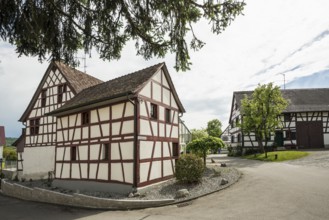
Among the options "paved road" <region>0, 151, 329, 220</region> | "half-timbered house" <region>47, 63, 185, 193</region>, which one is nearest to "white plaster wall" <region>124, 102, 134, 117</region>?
"half-timbered house" <region>47, 63, 185, 193</region>

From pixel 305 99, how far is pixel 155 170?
101 ft

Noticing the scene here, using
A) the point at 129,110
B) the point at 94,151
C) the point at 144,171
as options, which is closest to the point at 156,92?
the point at 129,110

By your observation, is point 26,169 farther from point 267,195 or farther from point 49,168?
point 267,195

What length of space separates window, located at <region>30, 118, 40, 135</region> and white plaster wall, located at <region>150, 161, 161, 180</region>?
15132mm

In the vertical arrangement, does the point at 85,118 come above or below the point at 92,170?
above

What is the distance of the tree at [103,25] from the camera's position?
6.11 metres

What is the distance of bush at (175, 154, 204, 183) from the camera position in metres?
14.4

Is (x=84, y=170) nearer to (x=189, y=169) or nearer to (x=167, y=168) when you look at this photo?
(x=167, y=168)

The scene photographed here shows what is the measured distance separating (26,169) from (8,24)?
74.0ft

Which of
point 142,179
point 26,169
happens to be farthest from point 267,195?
point 26,169

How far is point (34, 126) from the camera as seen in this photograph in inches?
1006

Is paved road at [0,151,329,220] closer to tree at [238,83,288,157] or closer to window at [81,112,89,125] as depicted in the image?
window at [81,112,89,125]

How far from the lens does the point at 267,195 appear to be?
10984 millimetres

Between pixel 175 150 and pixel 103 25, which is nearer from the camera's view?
pixel 103 25
